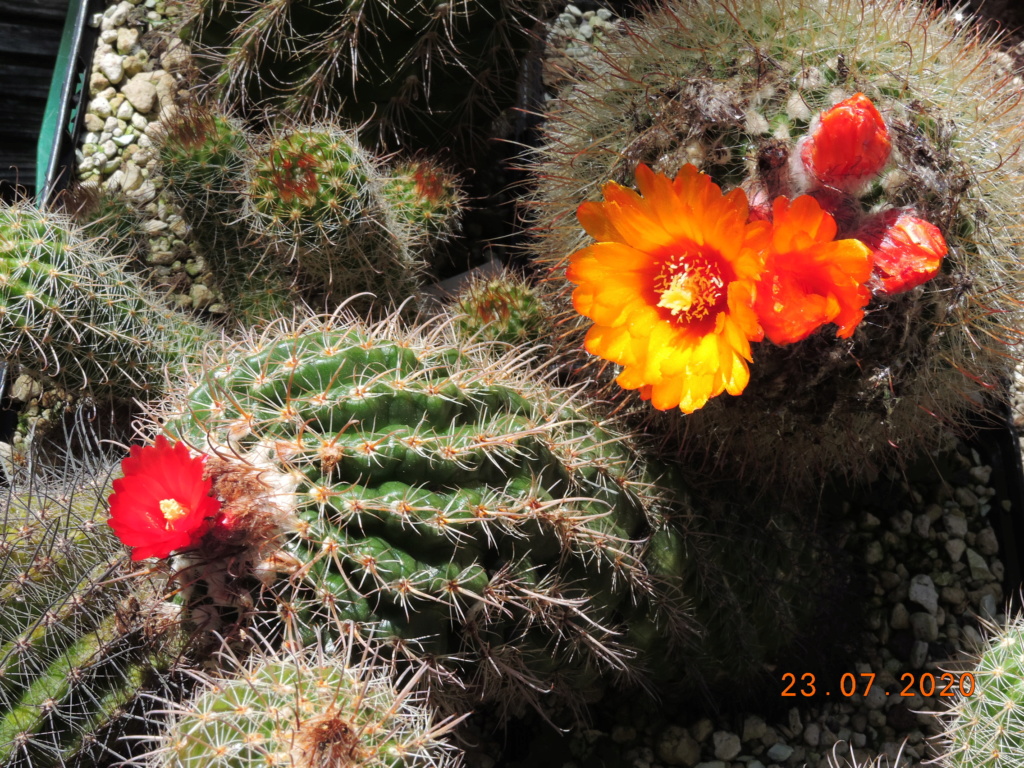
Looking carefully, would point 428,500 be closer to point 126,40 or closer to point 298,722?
point 298,722

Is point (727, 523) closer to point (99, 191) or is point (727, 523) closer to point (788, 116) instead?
point (788, 116)

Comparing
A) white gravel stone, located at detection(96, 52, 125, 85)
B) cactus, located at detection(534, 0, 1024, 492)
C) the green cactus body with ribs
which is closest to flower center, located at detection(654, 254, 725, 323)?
cactus, located at detection(534, 0, 1024, 492)

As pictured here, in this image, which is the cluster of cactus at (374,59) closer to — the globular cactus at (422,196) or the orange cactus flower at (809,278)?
the globular cactus at (422,196)

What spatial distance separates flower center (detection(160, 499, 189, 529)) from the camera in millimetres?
1063

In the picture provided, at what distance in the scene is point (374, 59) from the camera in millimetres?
1974

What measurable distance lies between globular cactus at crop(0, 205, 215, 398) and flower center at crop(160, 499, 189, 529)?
1.56ft

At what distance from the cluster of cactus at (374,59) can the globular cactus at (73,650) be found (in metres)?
1.06

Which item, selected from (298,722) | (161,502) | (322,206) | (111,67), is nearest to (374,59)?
(322,206)

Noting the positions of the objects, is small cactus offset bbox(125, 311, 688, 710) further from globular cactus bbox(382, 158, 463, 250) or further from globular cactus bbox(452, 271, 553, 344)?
globular cactus bbox(382, 158, 463, 250)

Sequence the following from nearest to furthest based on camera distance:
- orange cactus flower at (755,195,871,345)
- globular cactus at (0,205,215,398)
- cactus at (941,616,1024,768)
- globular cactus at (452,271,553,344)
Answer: orange cactus flower at (755,195,871,345) < cactus at (941,616,1024,768) < globular cactus at (0,205,215,398) < globular cactus at (452,271,553,344)

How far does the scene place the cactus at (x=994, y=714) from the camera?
1389 mm

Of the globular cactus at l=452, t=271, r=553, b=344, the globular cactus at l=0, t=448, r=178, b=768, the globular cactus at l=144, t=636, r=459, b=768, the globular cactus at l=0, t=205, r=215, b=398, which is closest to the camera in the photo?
the globular cactus at l=144, t=636, r=459, b=768

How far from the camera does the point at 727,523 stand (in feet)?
5.83

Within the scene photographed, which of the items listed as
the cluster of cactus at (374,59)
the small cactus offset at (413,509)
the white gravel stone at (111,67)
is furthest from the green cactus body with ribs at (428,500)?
the white gravel stone at (111,67)
